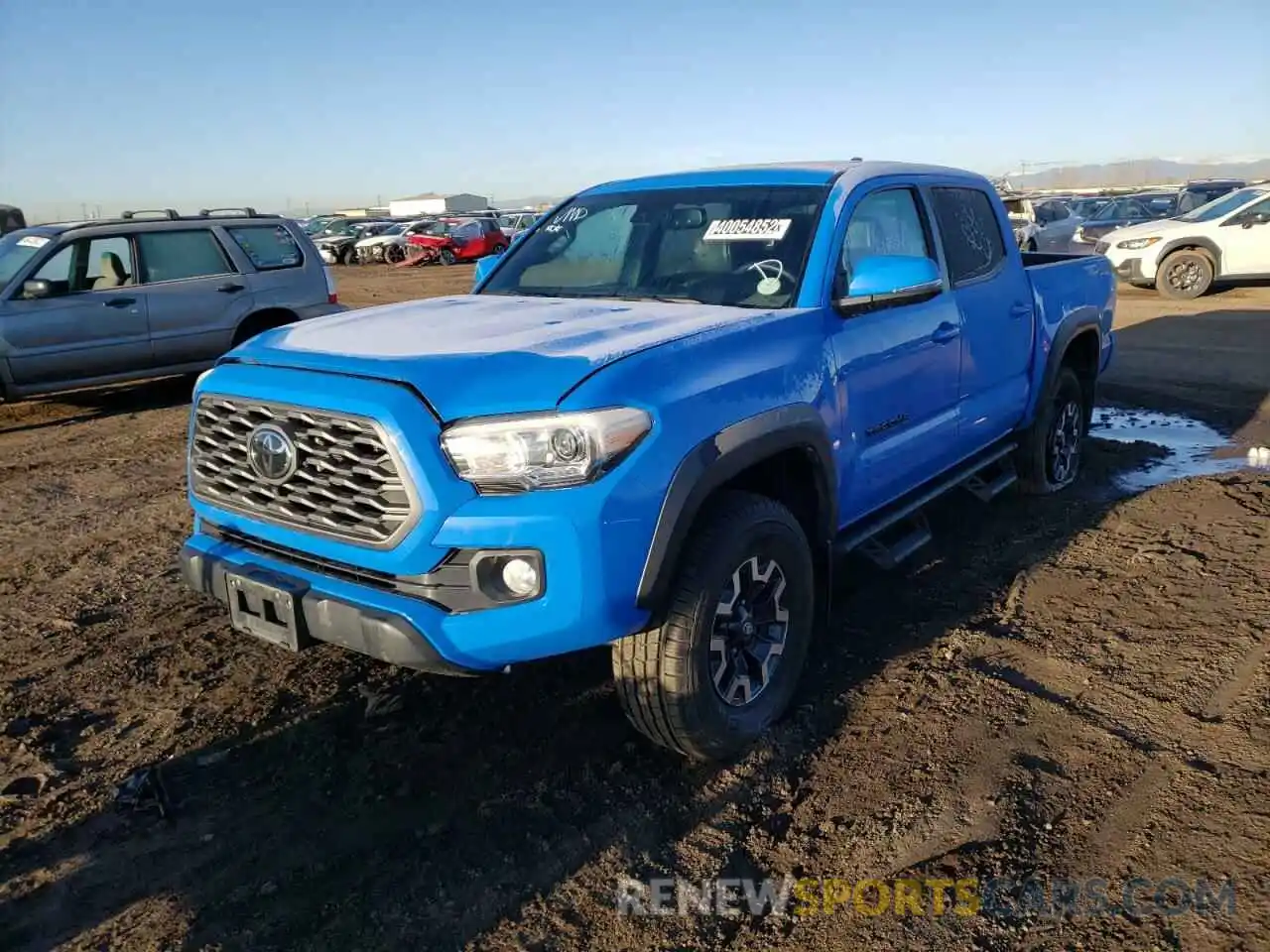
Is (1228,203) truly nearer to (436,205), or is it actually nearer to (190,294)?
(190,294)

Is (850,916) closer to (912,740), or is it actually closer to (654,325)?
(912,740)

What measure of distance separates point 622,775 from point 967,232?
10.7 feet

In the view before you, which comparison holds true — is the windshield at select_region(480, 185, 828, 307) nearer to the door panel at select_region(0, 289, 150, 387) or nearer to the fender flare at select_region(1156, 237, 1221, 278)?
the door panel at select_region(0, 289, 150, 387)

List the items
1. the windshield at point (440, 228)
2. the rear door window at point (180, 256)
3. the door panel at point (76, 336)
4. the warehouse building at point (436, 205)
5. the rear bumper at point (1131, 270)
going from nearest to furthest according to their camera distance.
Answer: the door panel at point (76, 336) < the rear door window at point (180, 256) < the rear bumper at point (1131, 270) < the windshield at point (440, 228) < the warehouse building at point (436, 205)

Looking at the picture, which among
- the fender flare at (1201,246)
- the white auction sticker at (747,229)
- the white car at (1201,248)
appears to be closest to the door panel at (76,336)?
the white auction sticker at (747,229)

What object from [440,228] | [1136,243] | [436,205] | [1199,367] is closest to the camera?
[1199,367]

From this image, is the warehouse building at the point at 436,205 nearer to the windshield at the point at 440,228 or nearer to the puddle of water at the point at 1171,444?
the windshield at the point at 440,228

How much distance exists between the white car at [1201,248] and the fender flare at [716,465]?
14064 millimetres

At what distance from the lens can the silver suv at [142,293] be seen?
8.43 m

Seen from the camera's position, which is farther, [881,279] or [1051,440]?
[1051,440]

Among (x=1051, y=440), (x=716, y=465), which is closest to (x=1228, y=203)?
(x=1051, y=440)

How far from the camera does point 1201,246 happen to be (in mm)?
15328

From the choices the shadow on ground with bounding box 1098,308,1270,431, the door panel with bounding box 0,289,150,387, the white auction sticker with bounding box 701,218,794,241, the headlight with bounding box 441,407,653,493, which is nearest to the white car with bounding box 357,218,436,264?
the door panel with bounding box 0,289,150,387

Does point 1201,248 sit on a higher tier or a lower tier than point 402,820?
higher
